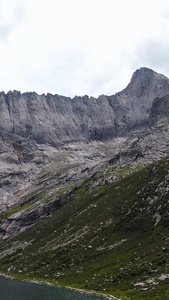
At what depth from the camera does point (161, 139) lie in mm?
195500

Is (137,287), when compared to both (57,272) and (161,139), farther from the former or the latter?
(161,139)

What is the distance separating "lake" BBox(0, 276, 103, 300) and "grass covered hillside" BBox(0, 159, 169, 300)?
128 inches

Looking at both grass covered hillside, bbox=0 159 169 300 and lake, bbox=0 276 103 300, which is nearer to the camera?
grass covered hillside, bbox=0 159 169 300

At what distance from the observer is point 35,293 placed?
67062mm

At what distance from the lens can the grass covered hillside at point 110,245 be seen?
60125 mm

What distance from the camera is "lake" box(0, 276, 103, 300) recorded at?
60.6m

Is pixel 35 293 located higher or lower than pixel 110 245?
lower

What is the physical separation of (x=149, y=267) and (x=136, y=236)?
2215cm

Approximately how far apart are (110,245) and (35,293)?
80.8 feet

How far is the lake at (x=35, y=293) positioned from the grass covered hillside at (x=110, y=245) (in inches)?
128

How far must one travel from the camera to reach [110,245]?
277ft

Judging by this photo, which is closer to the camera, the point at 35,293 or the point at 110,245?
the point at 35,293

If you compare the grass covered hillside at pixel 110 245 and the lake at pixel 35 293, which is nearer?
the grass covered hillside at pixel 110 245

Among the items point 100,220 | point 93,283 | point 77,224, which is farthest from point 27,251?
point 93,283
